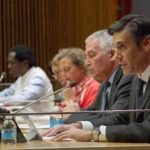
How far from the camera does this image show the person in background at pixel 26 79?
679 centimetres

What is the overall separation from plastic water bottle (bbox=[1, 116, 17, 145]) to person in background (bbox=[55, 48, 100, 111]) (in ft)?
6.49

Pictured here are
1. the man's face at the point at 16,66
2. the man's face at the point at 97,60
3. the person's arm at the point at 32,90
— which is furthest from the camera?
the man's face at the point at 16,66

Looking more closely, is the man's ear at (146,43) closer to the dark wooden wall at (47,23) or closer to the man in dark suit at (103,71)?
the man in dark suit at (103,71)

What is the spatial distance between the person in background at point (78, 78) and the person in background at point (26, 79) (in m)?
1.32

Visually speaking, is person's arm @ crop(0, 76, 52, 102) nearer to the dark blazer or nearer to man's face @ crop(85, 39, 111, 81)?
man's face @ crop(85, 39, 111, 81)

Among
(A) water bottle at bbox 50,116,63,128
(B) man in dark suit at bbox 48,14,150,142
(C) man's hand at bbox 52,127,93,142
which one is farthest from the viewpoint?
(A) water bottle at bbox 50,116,63,128

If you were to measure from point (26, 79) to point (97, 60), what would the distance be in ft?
10.3

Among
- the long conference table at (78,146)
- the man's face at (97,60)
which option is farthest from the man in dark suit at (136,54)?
the man's face at (97,60)

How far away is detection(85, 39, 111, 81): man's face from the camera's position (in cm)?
407

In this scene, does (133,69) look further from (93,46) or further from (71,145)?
(93,46)

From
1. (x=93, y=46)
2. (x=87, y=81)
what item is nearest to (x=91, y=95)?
(x=87, y=81)

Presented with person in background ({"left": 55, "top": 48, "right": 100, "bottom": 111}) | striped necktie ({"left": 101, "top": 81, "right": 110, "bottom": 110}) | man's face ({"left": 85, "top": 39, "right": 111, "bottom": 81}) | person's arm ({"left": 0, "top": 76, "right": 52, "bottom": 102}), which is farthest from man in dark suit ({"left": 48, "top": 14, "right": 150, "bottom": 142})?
person's arm ({"left": 0, "top": 76, "right": 52, "bottom": 102})

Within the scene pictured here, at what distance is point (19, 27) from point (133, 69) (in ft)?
20.4

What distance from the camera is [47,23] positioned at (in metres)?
9.12
